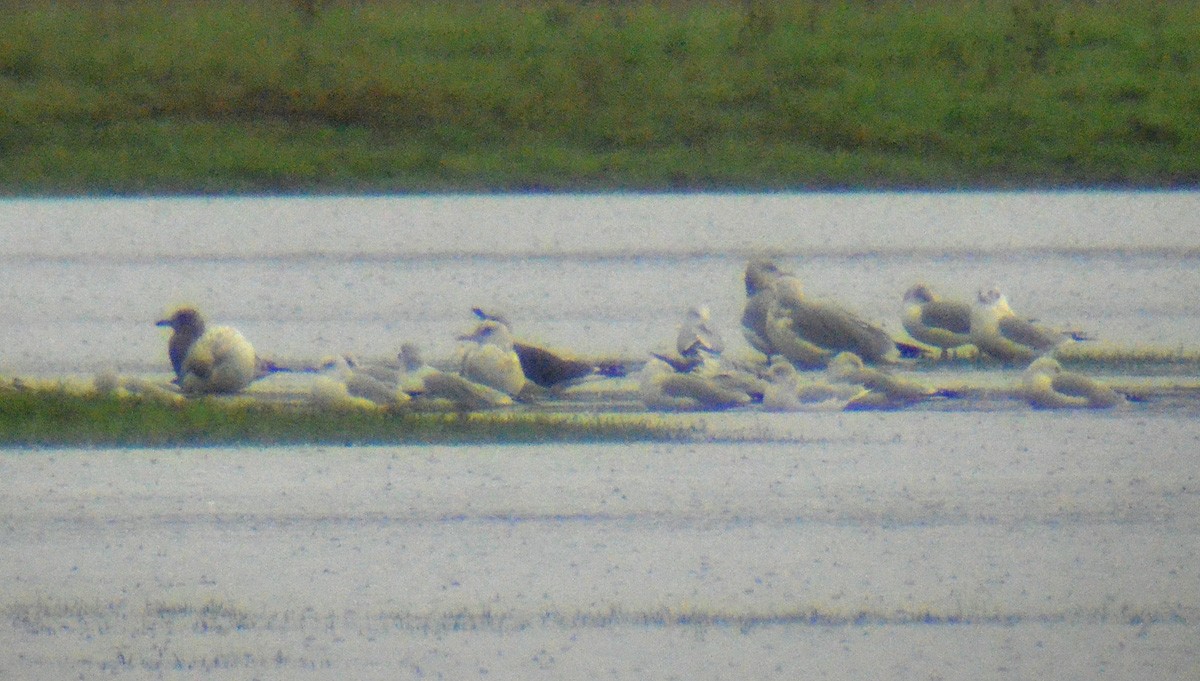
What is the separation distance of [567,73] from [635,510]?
13954 mm

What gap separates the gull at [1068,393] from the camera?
26.7 feet

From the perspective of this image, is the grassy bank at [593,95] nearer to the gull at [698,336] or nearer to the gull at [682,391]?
the gull at [698,336]

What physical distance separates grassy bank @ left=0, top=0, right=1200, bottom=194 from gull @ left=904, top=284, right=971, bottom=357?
755 centimetres

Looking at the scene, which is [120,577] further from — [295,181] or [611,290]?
[295,181]

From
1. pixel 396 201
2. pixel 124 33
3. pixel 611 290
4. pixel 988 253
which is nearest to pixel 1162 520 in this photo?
pixel 611 290

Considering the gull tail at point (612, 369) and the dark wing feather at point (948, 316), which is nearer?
the gull tail at point (612, 369)

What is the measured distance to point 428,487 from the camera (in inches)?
262

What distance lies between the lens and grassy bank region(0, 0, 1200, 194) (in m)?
17.4

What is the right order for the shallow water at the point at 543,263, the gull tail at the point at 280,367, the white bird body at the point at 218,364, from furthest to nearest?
the shallow water at the point at 543,263 < the gull tail at the point at 280,367 < the white bird body at the point at 218,364

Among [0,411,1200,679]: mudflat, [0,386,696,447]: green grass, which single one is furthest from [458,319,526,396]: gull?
[0,411,1200,679]: mudflat

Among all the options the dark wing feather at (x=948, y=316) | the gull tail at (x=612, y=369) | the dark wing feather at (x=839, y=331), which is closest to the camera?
the gull tail at (x=612, y=369)

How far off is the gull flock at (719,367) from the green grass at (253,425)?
188mm

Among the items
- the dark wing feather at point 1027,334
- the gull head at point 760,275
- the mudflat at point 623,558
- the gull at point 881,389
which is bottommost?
the mudflat at point 623,558

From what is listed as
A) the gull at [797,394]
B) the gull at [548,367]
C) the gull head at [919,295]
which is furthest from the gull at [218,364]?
the gull head at [919,295]
